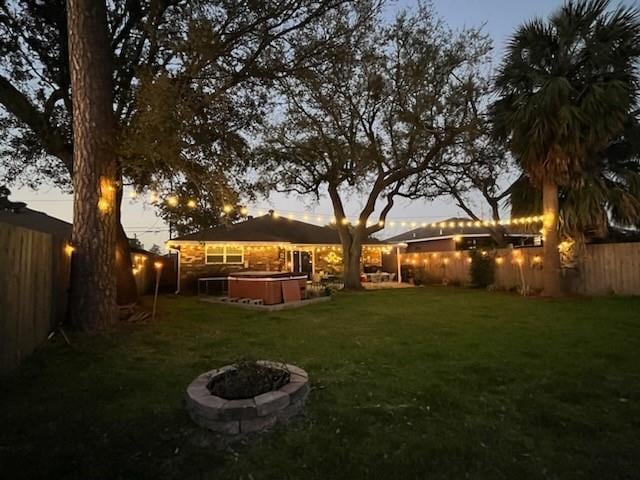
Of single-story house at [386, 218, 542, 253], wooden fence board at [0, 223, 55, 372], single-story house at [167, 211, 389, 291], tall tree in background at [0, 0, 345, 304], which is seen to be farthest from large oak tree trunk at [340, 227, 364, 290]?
wooden fence board at [0, 223, 55, 372]

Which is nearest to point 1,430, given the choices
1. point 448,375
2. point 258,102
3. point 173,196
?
point 448,375

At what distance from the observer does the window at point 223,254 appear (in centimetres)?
1667

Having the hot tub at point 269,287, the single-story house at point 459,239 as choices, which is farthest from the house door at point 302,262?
the hot tub at point 269,287

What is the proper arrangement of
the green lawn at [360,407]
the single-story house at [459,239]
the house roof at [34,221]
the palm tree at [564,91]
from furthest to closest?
1. the single-story house at [459,239]
2. the house roof at [34,221]
3. the palm tree at [564,91]
4. the green lawn at [360,407]

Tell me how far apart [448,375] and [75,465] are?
12.0ft

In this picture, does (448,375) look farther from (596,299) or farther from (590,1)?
(590,1)

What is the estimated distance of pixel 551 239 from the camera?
10.9 meters

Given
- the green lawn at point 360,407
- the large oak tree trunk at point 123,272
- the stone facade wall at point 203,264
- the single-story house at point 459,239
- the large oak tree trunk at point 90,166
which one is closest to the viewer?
the green lawn at point 360,407

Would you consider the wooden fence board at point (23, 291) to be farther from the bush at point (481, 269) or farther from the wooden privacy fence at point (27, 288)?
the bush at point (481, 269)

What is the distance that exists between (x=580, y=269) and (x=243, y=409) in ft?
41.2

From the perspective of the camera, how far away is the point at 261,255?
17547 mm

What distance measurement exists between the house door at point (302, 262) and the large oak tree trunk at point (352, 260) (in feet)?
14.7

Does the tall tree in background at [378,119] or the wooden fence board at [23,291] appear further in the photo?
the tall tree in background at [378,119]

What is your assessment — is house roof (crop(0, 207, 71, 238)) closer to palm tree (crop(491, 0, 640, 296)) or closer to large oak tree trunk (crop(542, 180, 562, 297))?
palm tree (crop(491, 0, 640, 296))
